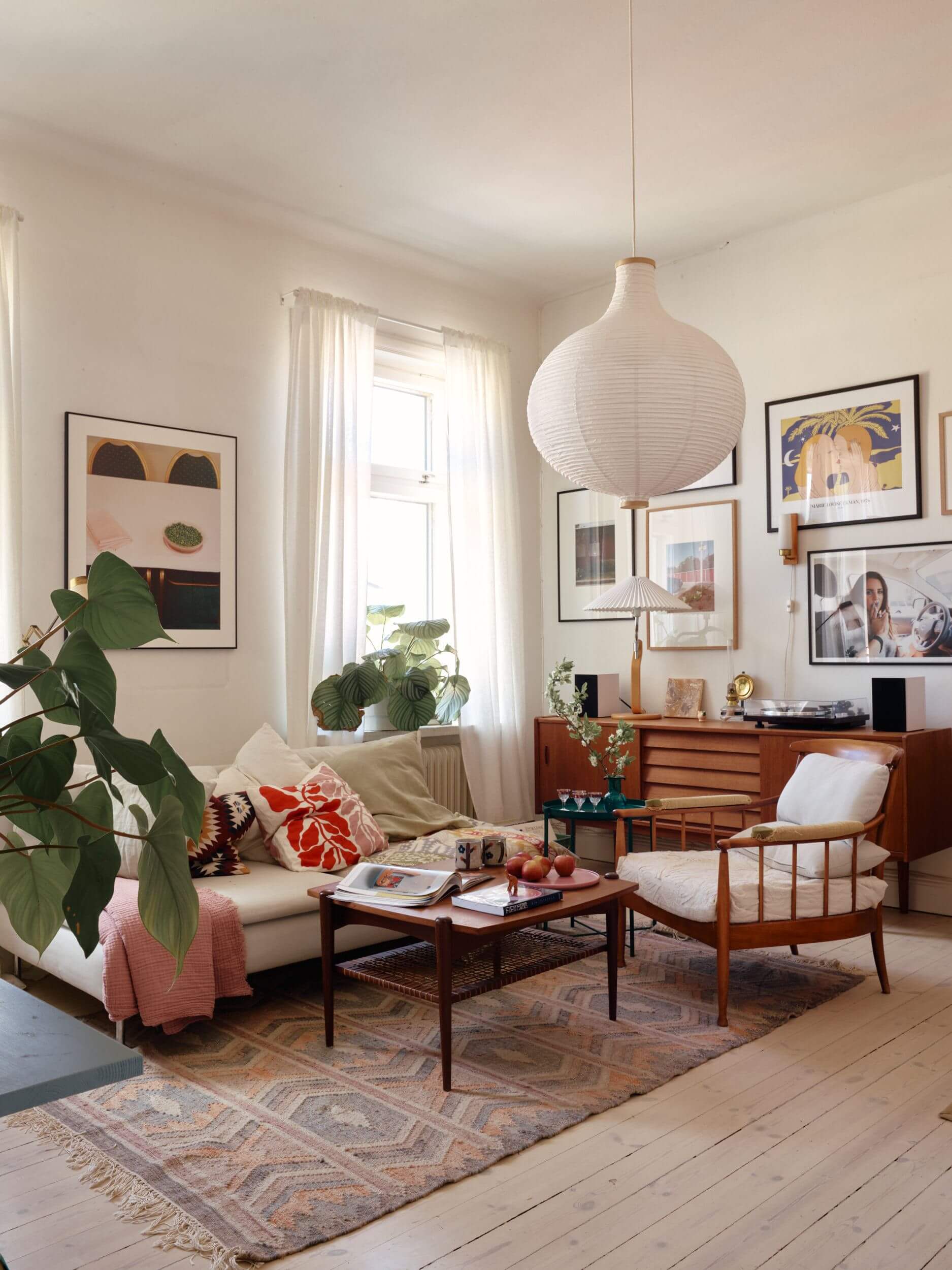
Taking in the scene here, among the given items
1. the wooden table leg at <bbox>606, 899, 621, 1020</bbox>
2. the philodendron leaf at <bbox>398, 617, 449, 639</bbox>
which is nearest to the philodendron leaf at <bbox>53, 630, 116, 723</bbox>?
the wooden table leg at <bbox>606, 899, 621, 1020</bbox>

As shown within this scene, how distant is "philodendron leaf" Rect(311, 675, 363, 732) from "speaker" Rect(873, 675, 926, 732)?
7.73 ft

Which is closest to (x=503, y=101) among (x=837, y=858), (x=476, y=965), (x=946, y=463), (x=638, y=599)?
(x=638, y=599)

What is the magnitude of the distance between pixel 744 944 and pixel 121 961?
1936 mm

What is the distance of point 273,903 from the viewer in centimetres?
347

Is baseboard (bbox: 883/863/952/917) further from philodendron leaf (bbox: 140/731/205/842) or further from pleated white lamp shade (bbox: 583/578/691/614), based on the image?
philodendron leaf (bbox: 140/731/205/842)

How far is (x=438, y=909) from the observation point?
3.02 meters

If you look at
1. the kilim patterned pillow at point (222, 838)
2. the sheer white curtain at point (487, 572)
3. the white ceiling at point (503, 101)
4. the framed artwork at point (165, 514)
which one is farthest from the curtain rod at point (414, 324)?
the kilim patterned pillow at point (222, 838)

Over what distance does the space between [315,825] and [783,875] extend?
176 cm

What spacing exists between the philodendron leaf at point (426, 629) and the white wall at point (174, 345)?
671 millimetres

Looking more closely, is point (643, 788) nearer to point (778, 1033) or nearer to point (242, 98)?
point (778, 1033)

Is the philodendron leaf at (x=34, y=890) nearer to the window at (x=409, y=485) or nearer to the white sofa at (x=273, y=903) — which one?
the white sofa at (x=273, y=903)

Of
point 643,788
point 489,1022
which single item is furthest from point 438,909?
point 643,788

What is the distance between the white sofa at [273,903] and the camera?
3377 millimetres

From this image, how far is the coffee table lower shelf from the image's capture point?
9.56 feet
